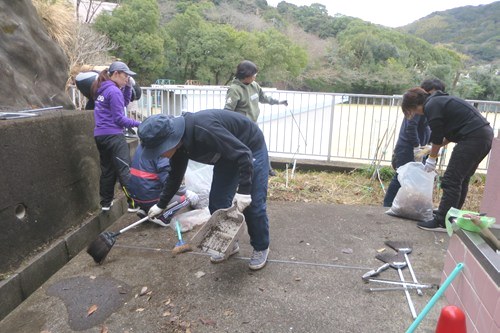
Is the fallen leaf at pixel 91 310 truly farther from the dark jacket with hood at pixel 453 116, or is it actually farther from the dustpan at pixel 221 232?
the dark jacket with hood at pixel 453 116

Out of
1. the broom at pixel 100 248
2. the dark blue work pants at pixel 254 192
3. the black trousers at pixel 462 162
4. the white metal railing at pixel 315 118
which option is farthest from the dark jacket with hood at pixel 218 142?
the white metal railing at pixel 315 118

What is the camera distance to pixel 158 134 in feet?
7.43

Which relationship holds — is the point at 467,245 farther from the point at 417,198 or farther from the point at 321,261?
the point at 417,198

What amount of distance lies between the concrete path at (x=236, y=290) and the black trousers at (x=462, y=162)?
14.6 inches

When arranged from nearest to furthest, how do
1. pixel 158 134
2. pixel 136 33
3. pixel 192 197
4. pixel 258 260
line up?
pixel 158 134
pixel 258 260
pixel 192 197
pixel 136 33

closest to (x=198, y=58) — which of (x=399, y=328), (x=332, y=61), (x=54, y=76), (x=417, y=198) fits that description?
(x=332, y=61)

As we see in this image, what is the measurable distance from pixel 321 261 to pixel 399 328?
0.96m

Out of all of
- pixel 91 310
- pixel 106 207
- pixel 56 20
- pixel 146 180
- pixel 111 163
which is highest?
pixel 56 20

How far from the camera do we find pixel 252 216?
2.80 metres

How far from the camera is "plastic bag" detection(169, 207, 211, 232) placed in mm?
3773

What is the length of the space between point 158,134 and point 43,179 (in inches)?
57.3

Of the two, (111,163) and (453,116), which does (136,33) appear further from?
(453,116)

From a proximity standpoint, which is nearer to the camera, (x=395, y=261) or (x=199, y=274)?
(x=199, y=274)

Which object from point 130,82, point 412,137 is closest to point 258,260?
point 412,137
